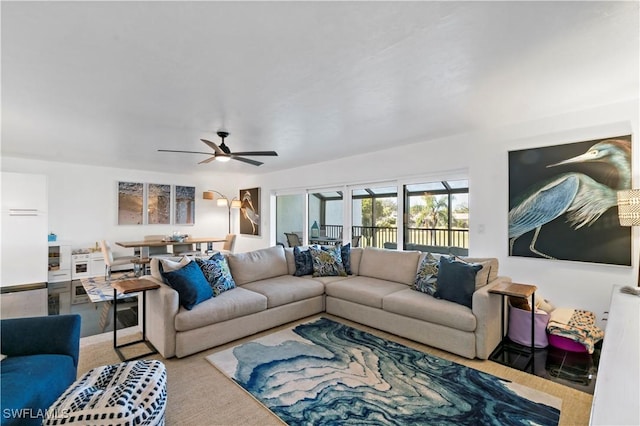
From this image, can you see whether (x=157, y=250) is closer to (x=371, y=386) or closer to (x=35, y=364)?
(x=35, y=364)

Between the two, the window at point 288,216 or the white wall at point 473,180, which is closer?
the white wall at point 473,180

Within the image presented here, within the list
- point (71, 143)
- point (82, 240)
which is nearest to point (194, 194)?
point (82, 240)

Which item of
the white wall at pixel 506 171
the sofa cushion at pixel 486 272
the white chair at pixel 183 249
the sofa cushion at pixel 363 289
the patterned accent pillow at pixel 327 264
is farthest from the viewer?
the white chair at pixel 183 249

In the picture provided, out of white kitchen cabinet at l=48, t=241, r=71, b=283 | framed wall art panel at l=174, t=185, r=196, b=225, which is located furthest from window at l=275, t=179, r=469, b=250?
white kitchen cabinet at l=48, t=241, r=71, b=283

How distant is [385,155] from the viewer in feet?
16.9

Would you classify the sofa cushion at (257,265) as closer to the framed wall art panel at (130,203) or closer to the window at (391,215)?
the window at (391,215)

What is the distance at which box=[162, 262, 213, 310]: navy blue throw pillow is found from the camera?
2.93 metres

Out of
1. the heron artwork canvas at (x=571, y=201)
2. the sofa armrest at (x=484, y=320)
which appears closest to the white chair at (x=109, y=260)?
the sofa armrest at (x=484, y=320)

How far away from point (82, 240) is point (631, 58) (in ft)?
29.0

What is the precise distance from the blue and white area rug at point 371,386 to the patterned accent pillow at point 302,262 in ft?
4.30

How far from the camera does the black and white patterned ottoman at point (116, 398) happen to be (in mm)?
1474

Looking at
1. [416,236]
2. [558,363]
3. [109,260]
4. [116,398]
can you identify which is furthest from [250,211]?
[558,363]

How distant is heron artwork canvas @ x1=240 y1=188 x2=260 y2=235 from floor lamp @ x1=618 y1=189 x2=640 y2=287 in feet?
22.8

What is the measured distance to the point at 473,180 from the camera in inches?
162
